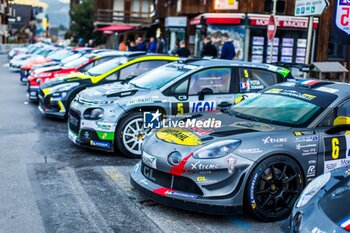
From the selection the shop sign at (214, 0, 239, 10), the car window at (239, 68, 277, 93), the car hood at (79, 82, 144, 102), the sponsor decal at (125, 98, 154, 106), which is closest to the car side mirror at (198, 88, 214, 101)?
the car window at (239, 68, 277, 93)

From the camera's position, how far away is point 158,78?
7961 mm

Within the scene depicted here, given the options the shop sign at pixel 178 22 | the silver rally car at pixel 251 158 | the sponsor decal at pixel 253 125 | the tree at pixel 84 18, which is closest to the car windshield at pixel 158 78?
the silver rally car at pixel 251 158

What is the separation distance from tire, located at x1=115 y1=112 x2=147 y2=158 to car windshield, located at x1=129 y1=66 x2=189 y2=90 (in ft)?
2.20

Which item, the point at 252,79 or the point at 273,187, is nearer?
the point at 273,187

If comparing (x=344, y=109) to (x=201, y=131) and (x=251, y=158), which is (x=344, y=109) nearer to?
(x=251, y=158)

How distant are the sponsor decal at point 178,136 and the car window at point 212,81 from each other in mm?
2291

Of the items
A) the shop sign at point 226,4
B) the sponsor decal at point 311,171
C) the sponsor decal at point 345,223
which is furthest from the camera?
the shop sign at point 226,4

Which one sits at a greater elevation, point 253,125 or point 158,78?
point 158,78

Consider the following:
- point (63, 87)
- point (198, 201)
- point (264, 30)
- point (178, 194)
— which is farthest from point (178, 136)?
point (264, 30)

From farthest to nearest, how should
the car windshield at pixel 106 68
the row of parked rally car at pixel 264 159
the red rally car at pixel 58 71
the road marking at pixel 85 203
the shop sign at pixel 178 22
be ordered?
the shop sign at pixel 178 22 < the red rally car at pixel 58 71 < the car windshield at pixel 106 68 < the road marking at pixel 85 203 < the row of parked rally car at pixel 264 159

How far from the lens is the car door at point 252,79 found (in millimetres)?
7820

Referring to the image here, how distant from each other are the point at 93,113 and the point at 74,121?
1.78 ft

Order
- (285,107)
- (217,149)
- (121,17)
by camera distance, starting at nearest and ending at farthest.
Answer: (217,149) → (285,107) → (121,17)

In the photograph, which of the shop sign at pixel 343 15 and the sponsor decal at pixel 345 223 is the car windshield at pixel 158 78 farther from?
the sponsor decal at pixel 345 223
